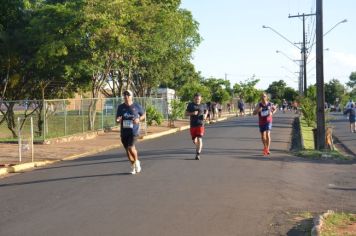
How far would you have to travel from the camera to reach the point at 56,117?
918 inches

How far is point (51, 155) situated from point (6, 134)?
1044 centimetres

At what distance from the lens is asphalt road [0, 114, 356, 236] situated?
7.40m

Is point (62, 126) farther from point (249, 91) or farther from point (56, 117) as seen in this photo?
point (249, 91)

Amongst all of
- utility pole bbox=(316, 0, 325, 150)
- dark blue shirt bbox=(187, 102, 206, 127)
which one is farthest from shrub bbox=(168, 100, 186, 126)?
dark blue shirt bbox=(187, 102, 206, 127)

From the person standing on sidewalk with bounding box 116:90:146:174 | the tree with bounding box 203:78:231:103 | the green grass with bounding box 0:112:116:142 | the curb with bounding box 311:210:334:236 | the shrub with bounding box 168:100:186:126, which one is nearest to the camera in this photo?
the curb with bounding box 311:210:334:236

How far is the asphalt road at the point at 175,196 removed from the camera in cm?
740

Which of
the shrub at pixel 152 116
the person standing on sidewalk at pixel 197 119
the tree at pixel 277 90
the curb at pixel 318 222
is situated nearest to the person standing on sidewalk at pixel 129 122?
the person standing on sidewalk at pixel 197 119

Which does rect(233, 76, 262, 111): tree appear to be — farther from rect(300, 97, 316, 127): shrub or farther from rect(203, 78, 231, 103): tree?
rect(300, 97, 316, 127): shrub

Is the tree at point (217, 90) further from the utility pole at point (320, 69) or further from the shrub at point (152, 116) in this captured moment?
the utility pole at point (320, 69)

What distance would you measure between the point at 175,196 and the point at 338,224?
2.94 meters

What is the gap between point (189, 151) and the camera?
1714 centimetres

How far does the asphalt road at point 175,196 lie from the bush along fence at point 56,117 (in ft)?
29.2

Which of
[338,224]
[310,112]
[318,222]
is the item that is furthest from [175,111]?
[318,222]

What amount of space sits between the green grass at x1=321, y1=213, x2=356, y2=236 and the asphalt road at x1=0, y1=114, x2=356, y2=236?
1.61ft
